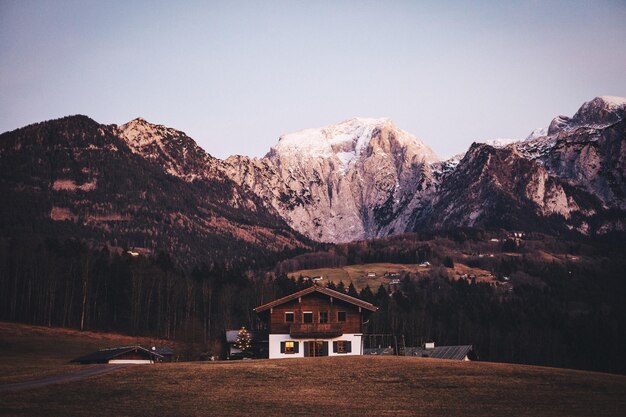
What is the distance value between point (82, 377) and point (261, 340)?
40.7 meters

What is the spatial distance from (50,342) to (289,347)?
53264 mm

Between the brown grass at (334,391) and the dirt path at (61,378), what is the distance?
1.82 meters

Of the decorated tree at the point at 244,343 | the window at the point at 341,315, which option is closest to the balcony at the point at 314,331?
the window at the point at 341,315

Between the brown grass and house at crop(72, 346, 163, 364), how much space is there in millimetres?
16044

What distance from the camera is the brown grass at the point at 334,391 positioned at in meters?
50.5

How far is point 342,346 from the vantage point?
3740 inches

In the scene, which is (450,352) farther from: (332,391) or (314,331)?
(332,391)

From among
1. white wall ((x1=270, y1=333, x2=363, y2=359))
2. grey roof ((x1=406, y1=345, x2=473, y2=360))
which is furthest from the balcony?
grey roof ((x1=406, y1=345, x2=473, y2=360))

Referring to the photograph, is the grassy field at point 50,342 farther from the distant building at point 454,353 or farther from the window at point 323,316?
the distant building at point 454,353

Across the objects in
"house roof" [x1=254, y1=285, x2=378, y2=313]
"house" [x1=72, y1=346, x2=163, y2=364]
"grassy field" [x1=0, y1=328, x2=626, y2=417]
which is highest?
"house roof" [x1=254, y1=285, x2=378, y2=313]

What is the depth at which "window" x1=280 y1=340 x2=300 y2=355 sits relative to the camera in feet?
310

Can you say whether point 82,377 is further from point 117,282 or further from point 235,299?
point 235,299

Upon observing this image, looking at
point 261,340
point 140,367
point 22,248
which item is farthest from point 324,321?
point 22,248

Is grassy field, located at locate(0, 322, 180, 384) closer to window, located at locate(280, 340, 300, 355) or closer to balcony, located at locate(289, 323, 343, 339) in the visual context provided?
window, located at locate(280, 340, 300, 355)
